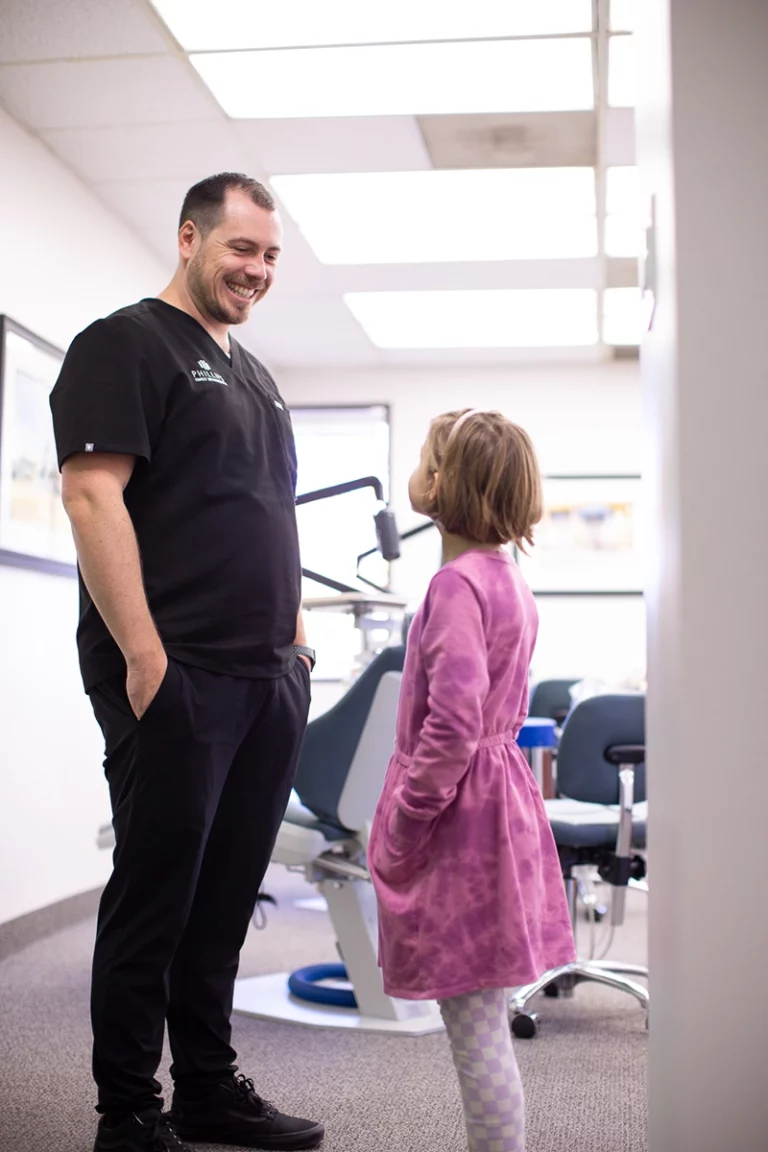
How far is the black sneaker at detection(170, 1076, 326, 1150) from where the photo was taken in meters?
1.76

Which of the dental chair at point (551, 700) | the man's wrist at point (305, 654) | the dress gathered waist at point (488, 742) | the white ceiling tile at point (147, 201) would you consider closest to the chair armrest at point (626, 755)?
the man's wrist at point (305, 654)

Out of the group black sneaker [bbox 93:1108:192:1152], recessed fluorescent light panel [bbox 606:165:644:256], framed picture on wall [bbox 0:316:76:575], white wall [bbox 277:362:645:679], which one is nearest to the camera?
black sneaker [bbox 93:1108:192:1152]

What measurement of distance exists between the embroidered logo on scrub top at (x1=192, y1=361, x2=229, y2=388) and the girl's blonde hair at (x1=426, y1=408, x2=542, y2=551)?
1.47 ft

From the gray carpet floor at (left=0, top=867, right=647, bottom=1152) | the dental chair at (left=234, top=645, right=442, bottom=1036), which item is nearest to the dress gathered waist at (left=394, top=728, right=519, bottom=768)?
the gray carpet floor at (left=0, top=867, right=647, bottom=1152)

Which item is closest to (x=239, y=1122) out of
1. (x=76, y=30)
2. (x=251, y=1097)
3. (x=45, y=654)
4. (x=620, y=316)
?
(x=251, y=1097)

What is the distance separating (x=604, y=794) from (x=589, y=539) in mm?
3837

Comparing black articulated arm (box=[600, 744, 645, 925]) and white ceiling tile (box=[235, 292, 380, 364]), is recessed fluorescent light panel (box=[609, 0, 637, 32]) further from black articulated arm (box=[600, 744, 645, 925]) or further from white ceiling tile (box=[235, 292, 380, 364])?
white ceiling tile (box=[235, 292, 380, 364])

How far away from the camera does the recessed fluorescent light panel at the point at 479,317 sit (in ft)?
17.6

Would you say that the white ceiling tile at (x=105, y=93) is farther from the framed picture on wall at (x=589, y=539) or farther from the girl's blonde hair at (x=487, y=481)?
the framed picture on wall at (x=589, y=539)

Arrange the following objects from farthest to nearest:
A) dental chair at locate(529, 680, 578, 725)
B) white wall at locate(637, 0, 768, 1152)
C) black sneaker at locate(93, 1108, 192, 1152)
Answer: dental chair at locate(529, 680, 578, 725) → black sneaker at locate(93, 1108, 192, 1152) → white wall at locate(637, 0, 768, 1152)

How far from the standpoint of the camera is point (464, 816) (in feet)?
4.54

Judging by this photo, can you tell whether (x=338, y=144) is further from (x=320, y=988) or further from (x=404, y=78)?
(x=320, y=988)

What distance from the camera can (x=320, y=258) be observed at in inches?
193

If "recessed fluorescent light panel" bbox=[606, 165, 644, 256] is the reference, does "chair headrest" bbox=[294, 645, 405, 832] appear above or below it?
below
